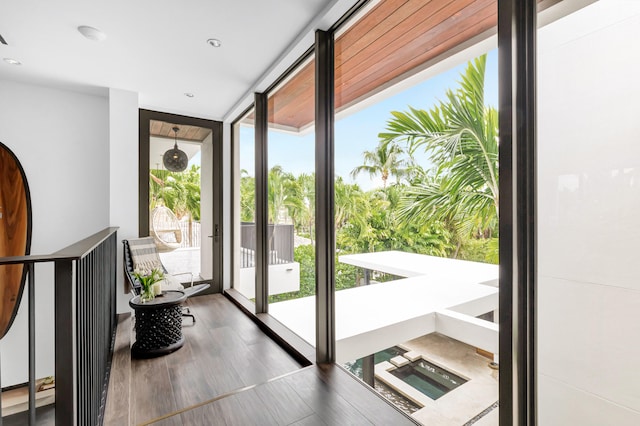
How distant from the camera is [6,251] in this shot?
137 inches

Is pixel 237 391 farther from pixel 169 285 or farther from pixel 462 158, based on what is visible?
pixel 462 158

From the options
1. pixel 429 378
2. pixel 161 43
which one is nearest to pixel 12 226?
pixel 161 43

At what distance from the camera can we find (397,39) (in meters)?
2.19

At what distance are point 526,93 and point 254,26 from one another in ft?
6.45

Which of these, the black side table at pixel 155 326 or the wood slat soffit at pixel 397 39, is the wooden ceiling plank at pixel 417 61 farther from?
the black side table at pixel 155 326

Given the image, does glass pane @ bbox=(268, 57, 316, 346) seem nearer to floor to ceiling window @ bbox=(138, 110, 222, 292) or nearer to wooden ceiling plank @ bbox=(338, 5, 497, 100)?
wooden ceiling plank @ bbox=(338, 5, 497, 100)

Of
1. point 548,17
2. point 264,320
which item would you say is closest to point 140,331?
point 264,320

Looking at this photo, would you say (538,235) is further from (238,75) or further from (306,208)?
(238,75)

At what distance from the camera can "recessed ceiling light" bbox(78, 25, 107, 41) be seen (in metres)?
2.38

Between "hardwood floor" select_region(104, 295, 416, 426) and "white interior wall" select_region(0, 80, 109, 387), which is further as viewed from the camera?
"white interior wall" select_region(0, 80, 109, 387)

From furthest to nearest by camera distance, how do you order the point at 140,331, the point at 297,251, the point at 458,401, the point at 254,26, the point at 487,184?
the point at 297,251 < the point at 140,331 < the point at 254,26 < the point at 458,401 < the point at 487,184

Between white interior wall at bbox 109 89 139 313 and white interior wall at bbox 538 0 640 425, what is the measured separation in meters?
3.94

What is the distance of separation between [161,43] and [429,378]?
10.3ft

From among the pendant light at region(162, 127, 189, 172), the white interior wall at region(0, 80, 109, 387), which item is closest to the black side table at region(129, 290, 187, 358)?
the white interior wall at region(0, 80, 109, 387)
